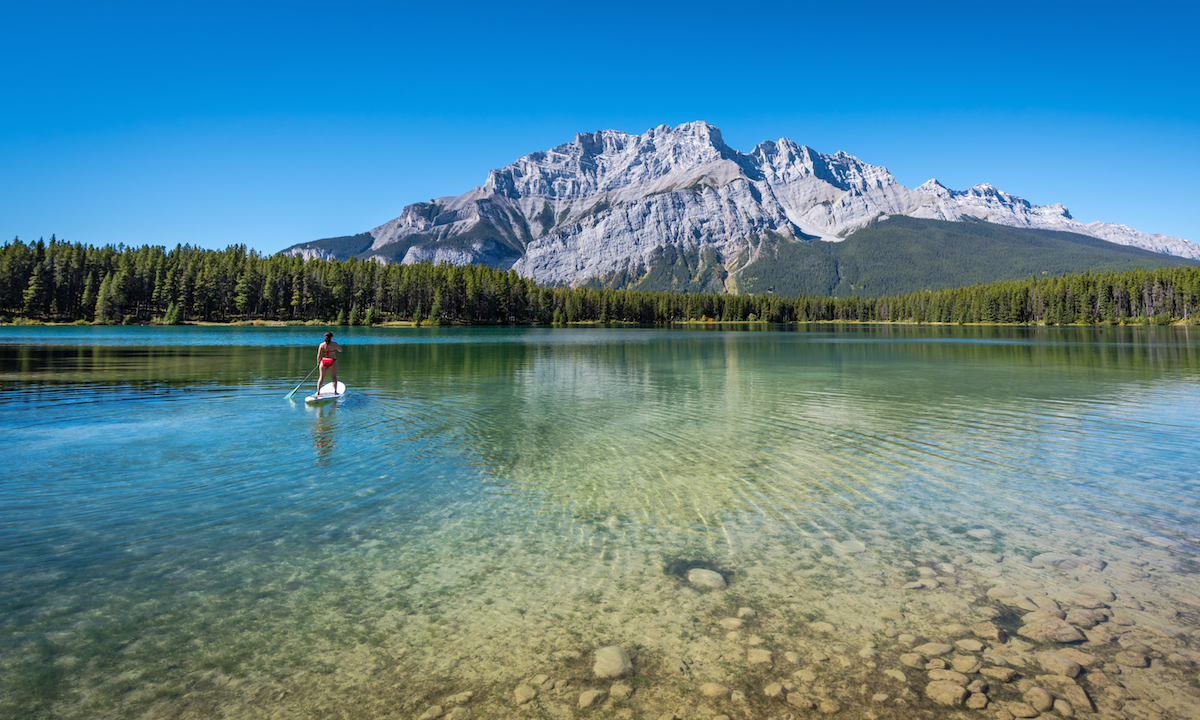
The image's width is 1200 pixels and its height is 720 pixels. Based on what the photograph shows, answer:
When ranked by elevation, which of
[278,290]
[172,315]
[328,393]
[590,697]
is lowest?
[590,697]

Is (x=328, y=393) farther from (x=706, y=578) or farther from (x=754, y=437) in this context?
(x=706, y=578)

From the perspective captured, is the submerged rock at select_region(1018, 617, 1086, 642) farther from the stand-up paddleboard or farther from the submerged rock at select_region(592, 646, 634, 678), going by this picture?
the stand-up paddleboard

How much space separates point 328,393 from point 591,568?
72.4 feet

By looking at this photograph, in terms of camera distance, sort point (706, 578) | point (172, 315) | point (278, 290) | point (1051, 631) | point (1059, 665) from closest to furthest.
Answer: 1. point (1059, 665)
2. point (1051, 631)
3. point (706, 578)
4. point (172, 315)
5. point (278, 290)

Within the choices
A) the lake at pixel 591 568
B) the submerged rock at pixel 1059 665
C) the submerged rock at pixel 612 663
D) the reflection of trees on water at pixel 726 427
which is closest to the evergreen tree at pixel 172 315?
the reflection of trees on water at pixel 726 427

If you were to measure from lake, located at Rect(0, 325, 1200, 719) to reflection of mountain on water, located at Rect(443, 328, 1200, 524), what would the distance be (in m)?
0.18

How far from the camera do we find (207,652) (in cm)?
661

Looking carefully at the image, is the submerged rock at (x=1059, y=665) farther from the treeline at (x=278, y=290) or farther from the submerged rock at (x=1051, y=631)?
the treeline at (x=278, y=290)

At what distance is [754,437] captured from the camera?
19656mm

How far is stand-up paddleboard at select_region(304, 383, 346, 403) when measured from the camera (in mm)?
26030

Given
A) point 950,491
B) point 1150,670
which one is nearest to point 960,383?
point 950,491

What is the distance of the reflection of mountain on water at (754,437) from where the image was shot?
13.2 metres

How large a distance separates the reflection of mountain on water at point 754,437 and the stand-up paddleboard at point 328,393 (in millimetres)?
7815

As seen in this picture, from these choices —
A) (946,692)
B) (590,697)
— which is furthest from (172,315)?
(946,692)
